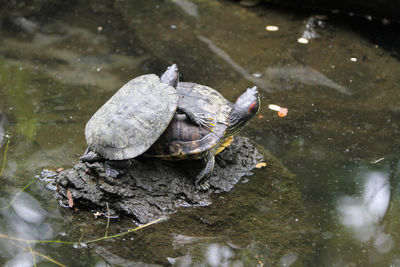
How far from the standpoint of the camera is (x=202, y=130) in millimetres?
3982

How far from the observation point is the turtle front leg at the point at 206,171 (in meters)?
4.07

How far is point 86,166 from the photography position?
13.1 ft

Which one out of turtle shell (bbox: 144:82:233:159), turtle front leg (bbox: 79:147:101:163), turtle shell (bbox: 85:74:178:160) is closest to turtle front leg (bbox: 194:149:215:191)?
turtle shell (bbox: 144:82:233:159)

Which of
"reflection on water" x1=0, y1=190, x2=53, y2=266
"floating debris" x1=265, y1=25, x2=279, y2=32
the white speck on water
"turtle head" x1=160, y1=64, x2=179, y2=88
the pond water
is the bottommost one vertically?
"reflection on water" x1=0, y1=190, x2=53, y2=266

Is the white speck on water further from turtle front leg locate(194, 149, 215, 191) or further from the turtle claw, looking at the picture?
the turtle claw

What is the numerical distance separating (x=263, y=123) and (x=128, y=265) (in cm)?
238

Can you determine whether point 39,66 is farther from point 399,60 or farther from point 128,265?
point 399,60

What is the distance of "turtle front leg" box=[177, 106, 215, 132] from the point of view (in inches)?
156

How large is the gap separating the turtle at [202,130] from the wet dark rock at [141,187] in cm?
15

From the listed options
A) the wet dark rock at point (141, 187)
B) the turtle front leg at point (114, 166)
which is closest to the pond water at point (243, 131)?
the wet dark rock at point (141, 187)

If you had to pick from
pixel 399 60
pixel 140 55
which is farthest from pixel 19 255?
pixel 399 60

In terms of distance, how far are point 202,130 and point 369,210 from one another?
1761 mm

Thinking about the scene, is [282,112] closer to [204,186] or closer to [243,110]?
[243,110]

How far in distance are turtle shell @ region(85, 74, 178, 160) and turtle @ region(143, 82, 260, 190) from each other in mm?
189
